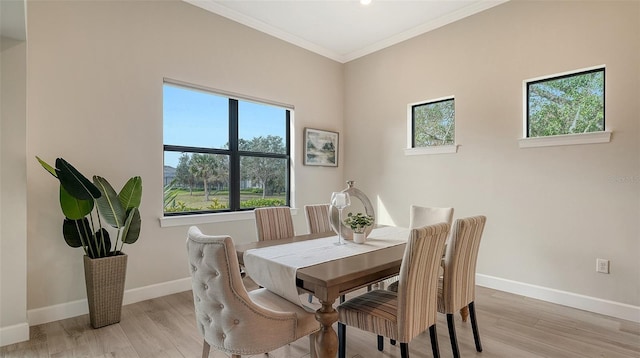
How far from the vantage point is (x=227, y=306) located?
1.52 m

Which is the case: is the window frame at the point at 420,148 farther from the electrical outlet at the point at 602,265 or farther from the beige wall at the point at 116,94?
the beige wall at the point at 116,94

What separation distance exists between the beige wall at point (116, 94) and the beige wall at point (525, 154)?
201 centimetres

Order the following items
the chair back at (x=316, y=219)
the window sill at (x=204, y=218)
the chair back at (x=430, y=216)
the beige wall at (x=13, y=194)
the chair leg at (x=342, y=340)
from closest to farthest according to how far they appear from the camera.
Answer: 1. the chair leg at (x=342, y=340)
2. the beige wall at (x=13, y=194)
3. the chair back at (x=430, y=216)
4. the chair back at (x=316, y=219)
5. the window sill at (x=204, y=218)

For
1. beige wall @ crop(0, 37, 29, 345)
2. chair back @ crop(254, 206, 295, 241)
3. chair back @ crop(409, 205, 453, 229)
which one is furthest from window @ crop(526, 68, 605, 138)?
beige wall @ crop(0, 37, 29, 345)

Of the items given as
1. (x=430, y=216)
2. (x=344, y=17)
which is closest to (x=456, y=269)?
(x=430, y=216)

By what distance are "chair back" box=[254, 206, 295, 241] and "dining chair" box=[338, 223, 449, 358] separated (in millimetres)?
1055

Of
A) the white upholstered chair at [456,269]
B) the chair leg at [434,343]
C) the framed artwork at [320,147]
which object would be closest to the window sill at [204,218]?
the framed artwork at [320,147]

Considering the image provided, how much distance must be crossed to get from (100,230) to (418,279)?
258cm

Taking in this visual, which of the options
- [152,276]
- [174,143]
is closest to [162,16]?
[174,143]

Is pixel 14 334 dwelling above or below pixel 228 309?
below

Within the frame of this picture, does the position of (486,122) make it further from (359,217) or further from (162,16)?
(162,16)

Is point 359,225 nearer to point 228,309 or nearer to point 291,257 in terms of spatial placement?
point 291,257

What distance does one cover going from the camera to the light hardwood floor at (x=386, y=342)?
2.23 meters

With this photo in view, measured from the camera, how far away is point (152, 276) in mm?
3238
